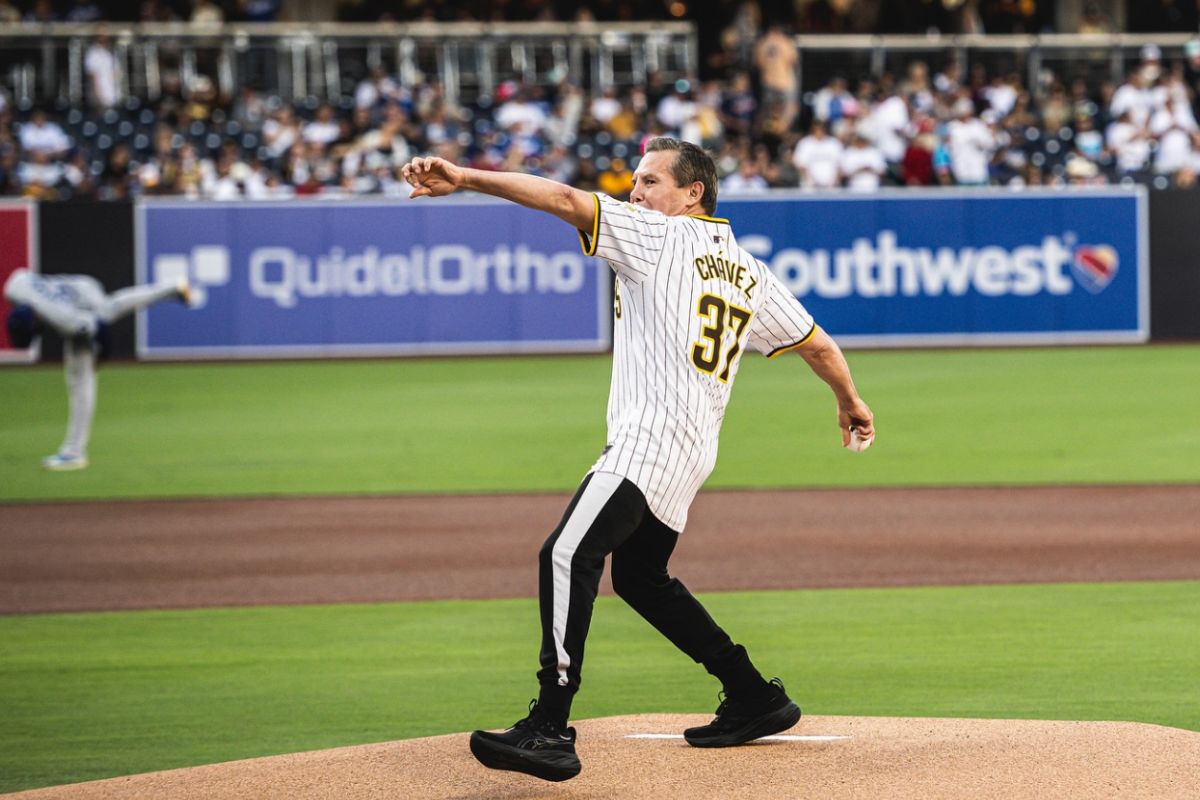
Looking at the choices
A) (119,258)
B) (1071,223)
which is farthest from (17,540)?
(1071,223)

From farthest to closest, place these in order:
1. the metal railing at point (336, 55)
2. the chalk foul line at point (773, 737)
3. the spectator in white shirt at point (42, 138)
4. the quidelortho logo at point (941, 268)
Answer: the metal railing at point (336, 55), the spectator in white shirt at point (42, 138), the quidelortho logo at point (941, 268), the chalk foul line at point (773, 737)

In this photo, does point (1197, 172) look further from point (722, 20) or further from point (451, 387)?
point (451, 387)

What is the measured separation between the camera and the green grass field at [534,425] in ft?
44.4

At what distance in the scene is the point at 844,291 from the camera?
23.7 metres

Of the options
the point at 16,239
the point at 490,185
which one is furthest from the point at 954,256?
the point at 490,185

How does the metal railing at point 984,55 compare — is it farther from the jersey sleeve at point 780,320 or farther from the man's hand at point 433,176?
the man's hand at point 433,176

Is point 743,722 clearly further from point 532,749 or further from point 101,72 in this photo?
point 101,72

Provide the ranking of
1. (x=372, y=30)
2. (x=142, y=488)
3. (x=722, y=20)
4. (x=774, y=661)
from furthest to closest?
1. (x=722, y=20)
2. (x=372, y=30)
3. (x=142, y=488)
4. (x=774, y=661)

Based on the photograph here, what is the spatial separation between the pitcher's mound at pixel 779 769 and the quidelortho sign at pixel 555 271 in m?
17.3

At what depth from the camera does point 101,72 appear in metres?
25.5

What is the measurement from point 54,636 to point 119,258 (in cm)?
1524

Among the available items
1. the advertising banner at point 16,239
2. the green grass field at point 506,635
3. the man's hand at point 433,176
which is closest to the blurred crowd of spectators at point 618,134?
the advertising banner at point 16,239

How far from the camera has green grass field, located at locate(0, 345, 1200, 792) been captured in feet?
20.9

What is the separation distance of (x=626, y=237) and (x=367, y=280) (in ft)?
60.4
